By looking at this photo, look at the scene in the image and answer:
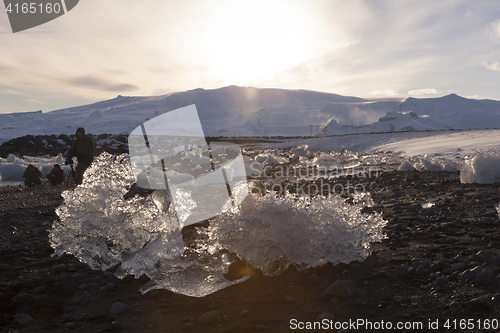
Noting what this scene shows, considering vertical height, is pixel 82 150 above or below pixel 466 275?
above

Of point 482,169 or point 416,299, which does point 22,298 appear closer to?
point 416,299

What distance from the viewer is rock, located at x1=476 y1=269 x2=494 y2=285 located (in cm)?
224

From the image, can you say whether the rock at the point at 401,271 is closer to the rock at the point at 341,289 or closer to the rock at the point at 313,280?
the rock at the point at 341,289

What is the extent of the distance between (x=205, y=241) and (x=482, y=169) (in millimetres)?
5360

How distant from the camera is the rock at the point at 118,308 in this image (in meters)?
2.39

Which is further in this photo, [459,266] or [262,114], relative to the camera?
[262,114]

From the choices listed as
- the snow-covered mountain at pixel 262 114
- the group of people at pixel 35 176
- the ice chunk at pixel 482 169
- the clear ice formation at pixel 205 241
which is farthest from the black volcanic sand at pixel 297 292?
the snow-covered mountain at pixel 262 114

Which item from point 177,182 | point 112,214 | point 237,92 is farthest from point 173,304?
point 237,92

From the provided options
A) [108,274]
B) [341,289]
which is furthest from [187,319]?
[108,274]

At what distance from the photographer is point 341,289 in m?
2.40

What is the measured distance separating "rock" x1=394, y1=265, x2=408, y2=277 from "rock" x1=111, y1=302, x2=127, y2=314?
2228 millimetres

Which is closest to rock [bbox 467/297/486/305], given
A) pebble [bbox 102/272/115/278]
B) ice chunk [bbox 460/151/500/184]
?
pebble [bbox 102/272/115/278]

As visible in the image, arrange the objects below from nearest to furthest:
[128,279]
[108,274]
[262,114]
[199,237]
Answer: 1. [128,279]
2. [108,274]
3. [199,237]
4. [262,114]

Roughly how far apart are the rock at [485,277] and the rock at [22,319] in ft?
10.9
